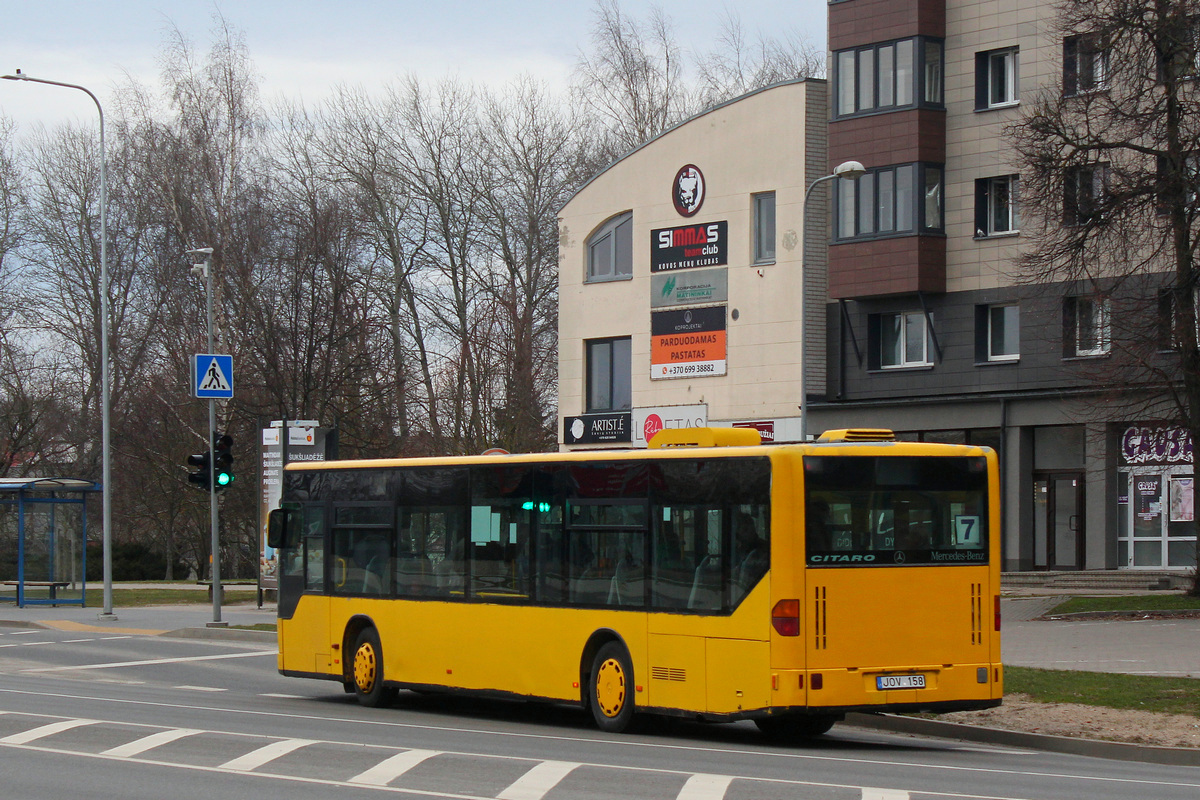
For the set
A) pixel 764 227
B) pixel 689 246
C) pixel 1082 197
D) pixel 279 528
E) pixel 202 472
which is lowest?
pixel 279 528

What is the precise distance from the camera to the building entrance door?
A: 38.8m

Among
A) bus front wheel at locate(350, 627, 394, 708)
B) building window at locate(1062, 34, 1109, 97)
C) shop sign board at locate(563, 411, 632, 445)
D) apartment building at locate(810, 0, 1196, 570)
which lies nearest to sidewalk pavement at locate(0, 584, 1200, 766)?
bus front wheel at locate(350, 627, 394, 708)

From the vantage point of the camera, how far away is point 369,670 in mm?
17109

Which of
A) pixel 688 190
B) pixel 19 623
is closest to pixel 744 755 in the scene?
pixel 19 623

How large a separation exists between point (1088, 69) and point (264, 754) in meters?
25.6

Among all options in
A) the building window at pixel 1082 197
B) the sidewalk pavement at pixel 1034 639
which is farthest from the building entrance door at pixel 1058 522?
the building window at pixel 1082 197

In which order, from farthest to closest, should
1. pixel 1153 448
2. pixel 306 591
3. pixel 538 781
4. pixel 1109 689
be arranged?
1. pixel 1153 448
2. pixel 306 591
3. pixel 1109 689
4. pixel 538 781

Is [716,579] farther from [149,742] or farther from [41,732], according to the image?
[41,732]

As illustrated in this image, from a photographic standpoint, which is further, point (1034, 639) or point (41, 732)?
point (1034, 639)

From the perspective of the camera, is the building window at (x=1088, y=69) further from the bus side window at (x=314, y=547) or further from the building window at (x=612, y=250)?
the bus side window at (x=314, y=547)

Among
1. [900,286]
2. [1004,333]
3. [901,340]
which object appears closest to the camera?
[1004,333]

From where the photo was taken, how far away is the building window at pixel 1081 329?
36.1 m

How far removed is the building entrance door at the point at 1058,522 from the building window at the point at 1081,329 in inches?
122

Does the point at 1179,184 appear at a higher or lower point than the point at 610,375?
higher
